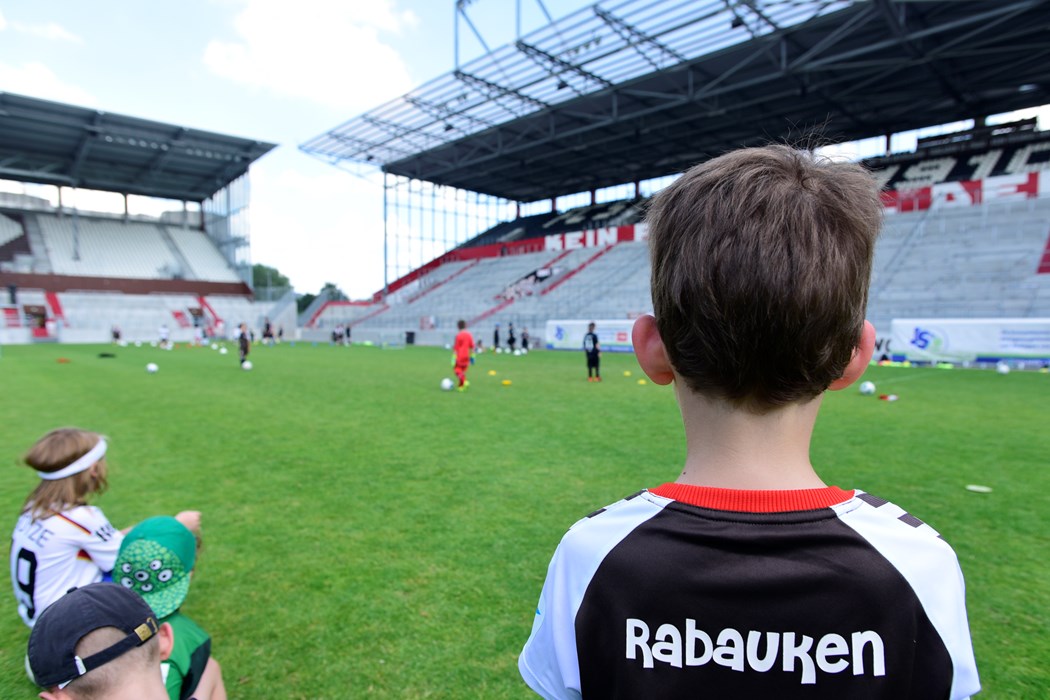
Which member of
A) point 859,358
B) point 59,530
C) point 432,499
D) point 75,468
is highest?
point 859,358

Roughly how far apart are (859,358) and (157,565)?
2.84 metres

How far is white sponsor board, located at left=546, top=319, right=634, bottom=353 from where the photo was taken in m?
28.2

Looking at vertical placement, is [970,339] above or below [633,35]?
below

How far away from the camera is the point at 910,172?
1501 inches

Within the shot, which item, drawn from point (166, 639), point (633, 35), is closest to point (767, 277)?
point (166, 639)

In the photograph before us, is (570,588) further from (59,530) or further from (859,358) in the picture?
(59,530)

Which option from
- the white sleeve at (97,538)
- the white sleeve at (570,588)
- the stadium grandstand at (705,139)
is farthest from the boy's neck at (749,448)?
the stadium grandstand at (705,139)

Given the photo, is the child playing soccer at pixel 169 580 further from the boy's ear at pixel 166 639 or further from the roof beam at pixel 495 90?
the roof beam at pixel 495 90

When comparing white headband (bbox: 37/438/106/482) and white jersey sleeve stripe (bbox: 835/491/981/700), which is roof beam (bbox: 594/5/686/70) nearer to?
white headband (bbox: 37/438/106/482)

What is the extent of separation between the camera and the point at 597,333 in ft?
99.7

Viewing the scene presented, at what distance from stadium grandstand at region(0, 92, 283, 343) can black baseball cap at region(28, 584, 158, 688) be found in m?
46.1

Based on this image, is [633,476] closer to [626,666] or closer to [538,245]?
[626,666]

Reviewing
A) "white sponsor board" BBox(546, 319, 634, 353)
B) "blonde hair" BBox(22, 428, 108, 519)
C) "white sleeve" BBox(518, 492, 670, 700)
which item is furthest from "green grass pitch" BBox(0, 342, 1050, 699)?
"white sponsor board" BBox(546, 319, 634, 353)

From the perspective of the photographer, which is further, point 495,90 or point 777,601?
point 495,90
